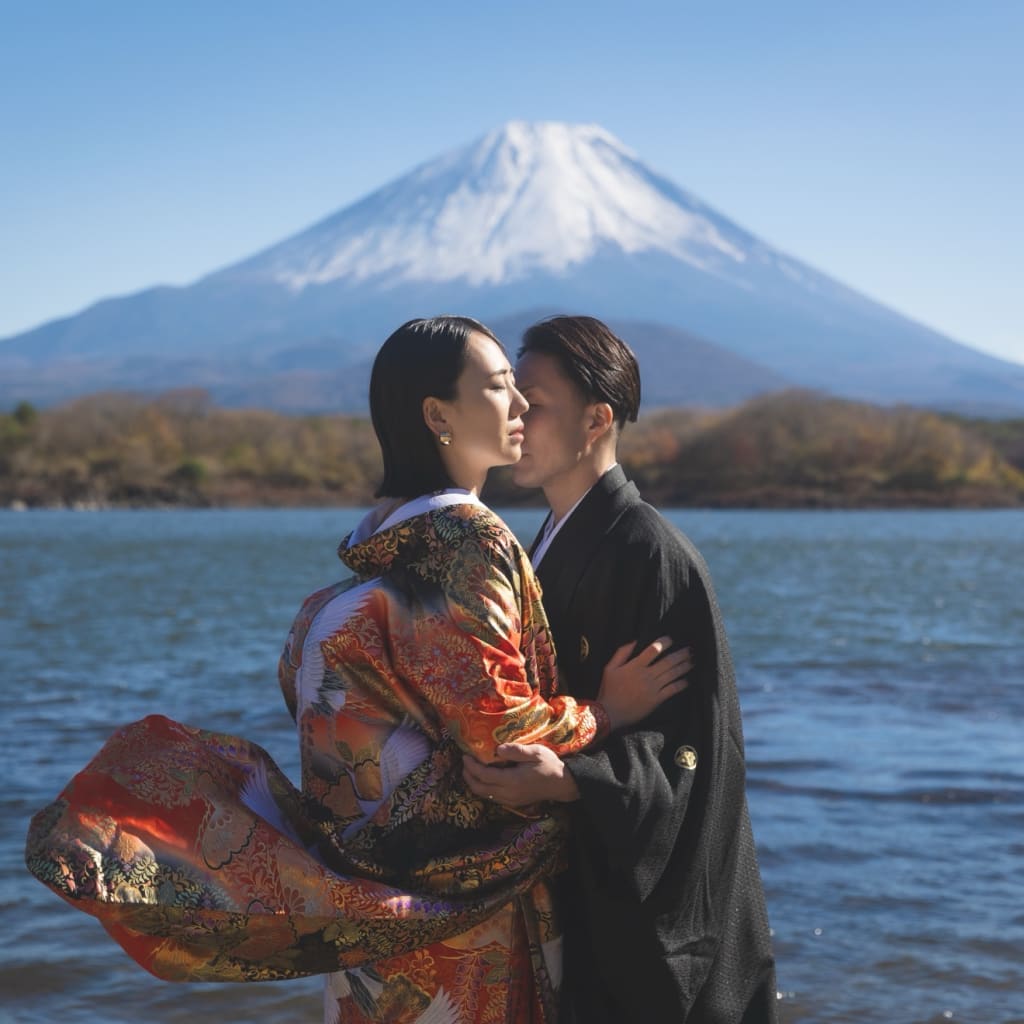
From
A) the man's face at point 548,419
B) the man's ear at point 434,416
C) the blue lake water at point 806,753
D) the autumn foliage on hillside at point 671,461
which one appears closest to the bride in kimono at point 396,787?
the man's ear at point 434,416

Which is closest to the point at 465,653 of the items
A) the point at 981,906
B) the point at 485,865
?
the point at 485,865

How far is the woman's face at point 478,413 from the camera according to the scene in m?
2.44

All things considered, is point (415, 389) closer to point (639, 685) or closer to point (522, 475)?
point (522, 475)

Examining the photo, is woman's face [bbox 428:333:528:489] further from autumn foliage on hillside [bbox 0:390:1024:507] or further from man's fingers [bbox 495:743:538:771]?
autumn foliage on hillside [bbox 0:390:1024:507]

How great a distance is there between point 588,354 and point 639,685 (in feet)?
1.94

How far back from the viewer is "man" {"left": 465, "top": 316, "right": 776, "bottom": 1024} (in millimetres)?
2467

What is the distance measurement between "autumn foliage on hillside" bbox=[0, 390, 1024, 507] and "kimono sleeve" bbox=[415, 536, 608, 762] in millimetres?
70739

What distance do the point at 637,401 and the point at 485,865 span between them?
92 centimetres

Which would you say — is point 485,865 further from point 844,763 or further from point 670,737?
point 844,763

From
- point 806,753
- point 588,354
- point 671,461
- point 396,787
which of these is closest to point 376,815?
point 396,787

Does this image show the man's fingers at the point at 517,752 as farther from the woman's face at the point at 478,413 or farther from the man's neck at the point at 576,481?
the man's neck at the point at 576,481

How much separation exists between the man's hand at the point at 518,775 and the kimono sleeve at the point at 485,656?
0.02 metres

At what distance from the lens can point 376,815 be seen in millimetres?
2383

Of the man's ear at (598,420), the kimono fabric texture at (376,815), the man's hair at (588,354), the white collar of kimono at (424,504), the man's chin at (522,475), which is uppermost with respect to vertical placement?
the man's hair at (588,354)
